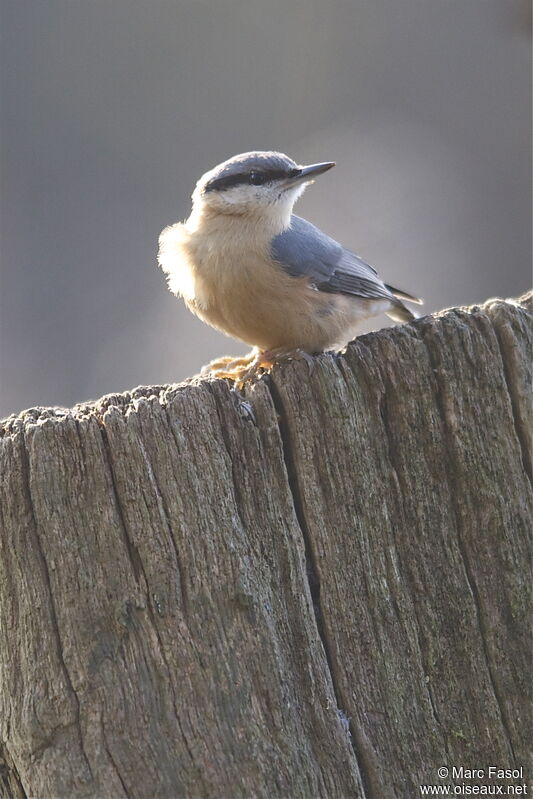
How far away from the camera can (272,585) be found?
7.95 feet

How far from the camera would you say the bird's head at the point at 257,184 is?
13.0 feet

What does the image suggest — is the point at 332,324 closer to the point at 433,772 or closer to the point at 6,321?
the point at 433,772

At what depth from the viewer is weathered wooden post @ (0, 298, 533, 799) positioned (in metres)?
2.31

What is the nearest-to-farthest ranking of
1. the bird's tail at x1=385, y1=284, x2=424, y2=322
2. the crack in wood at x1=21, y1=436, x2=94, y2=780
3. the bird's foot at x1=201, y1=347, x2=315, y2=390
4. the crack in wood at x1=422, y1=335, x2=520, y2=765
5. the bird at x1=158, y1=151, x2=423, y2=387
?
the crack in wood at x1=21, y1=436, x2=94, y2=780 < the crack in wood at x1=422, y1=335, x2=520, y2=765 < the bird's foot at x1=201, y1=347, x2=315, y2=390 < the bird at x1=158, y1=151, x2=423, y2=387 < the bird's tail at x1=385, y1=284, x2=424, y2=322

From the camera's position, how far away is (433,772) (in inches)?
94.0

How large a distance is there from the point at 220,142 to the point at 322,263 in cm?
392

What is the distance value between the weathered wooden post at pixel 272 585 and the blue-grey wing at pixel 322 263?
120cm

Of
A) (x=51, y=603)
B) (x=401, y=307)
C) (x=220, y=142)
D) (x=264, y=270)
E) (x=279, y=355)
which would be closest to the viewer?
(x=51, y=603)

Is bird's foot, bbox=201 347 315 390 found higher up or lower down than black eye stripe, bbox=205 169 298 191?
lower down

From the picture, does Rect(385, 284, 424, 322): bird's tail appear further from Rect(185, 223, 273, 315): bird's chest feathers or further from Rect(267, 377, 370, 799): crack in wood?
Rect(267, 377, 370, 799): crack in wood

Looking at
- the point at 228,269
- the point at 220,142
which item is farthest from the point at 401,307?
the point at 220,142

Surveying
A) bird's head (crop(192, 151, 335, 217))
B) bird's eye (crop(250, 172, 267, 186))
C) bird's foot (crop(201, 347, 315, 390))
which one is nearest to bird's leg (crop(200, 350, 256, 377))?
bird's foot (crop(201, 347, 315, 390))

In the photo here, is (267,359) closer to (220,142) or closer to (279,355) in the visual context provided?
(279,355)

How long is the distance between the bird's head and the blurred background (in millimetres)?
2920
